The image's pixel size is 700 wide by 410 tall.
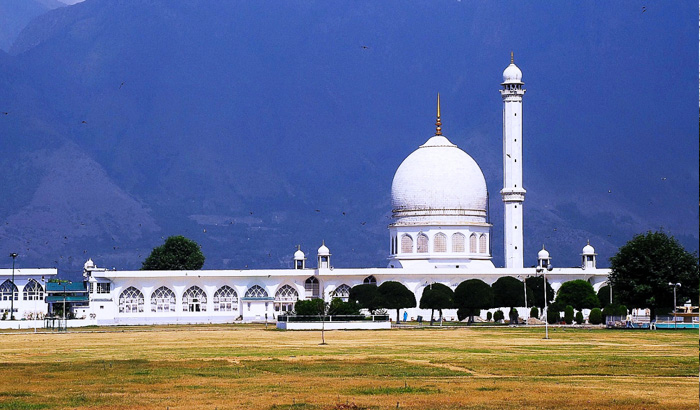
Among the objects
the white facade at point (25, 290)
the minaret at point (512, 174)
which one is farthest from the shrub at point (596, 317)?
the white facade at point (25, 290)

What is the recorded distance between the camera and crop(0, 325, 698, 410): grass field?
106 ft

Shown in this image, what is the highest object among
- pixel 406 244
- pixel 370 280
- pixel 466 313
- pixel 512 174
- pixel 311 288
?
pixel 512 174

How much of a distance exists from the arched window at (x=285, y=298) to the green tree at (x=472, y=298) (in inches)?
914

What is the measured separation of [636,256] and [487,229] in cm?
3446

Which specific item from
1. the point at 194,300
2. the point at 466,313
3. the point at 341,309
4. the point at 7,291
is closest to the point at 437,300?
the point at 466,313

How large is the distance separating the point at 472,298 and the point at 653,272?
48.7ft

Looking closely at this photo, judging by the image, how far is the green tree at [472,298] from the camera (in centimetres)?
9444

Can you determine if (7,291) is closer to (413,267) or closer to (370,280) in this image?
(370,280)

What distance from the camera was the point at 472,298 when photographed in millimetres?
94312

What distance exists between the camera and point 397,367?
4312 cm

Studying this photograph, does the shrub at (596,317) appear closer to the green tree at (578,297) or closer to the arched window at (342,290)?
the green tree at (578,297)

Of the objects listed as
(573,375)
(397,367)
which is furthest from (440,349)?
(573,375)

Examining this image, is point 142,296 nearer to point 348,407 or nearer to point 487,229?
point 487,229

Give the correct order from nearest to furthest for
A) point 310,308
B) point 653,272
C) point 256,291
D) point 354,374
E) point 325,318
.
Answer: point 354,374, point 325,318, point 310,308, point 653,272, point 256,291
